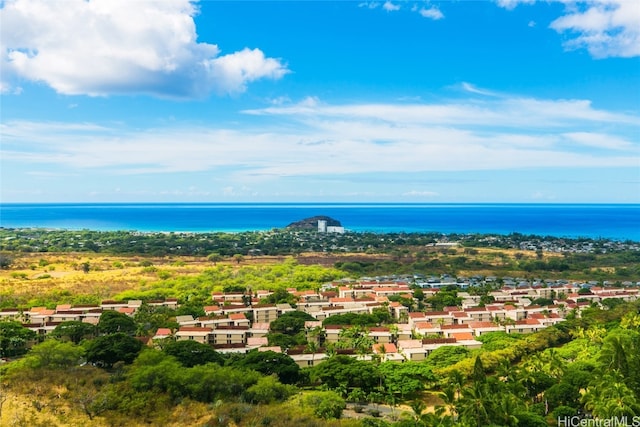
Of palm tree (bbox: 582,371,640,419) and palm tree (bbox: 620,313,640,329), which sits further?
palm tree (bbox: 620,313,640,329)

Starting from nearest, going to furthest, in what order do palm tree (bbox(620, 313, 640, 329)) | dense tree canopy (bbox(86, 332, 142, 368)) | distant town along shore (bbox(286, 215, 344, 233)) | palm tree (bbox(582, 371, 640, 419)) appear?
palm tree (bbox(582, 371, 640, 419)) < dense tree canopy (bbox(86, 332, 142, 368)) < palm tree (bbox(620, 313, 640, 329)) < distant town along shore (bbox(286, 215, 344, 233))

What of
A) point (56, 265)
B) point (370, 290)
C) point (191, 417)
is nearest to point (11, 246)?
point (56, 265)

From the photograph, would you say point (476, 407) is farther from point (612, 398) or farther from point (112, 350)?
point (112, 350)

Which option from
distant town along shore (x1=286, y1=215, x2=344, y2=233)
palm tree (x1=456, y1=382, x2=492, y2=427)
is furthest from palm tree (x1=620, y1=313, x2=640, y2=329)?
distant town along shore (x1=286, y1=215, x2=344, y2=233)

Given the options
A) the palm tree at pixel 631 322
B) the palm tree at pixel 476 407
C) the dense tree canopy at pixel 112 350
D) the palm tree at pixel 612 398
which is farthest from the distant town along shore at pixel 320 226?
the palm tree at pixel 476 407

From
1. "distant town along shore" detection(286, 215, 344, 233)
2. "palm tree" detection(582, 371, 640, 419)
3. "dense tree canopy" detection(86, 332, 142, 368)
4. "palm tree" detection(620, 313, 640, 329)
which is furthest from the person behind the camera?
"distant town along shore" detection(286, 215, 344, 233)

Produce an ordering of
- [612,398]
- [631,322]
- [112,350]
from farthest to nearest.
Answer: [631,322] → [112,350] → [612,398]

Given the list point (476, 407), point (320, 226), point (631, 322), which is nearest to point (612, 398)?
point (476, 407)

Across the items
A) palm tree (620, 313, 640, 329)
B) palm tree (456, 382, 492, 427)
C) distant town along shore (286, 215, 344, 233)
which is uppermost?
distant town along shore (286, 215, 344, 233)

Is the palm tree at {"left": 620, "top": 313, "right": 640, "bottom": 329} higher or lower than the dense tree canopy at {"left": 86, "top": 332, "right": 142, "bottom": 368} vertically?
higher

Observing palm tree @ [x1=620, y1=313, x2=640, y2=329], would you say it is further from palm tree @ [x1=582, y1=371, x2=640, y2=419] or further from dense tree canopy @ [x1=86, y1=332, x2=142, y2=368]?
dense tree canopy @ [x1=86, y1=332, x2=142, y2=368]

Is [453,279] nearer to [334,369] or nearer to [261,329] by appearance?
[261,329]
